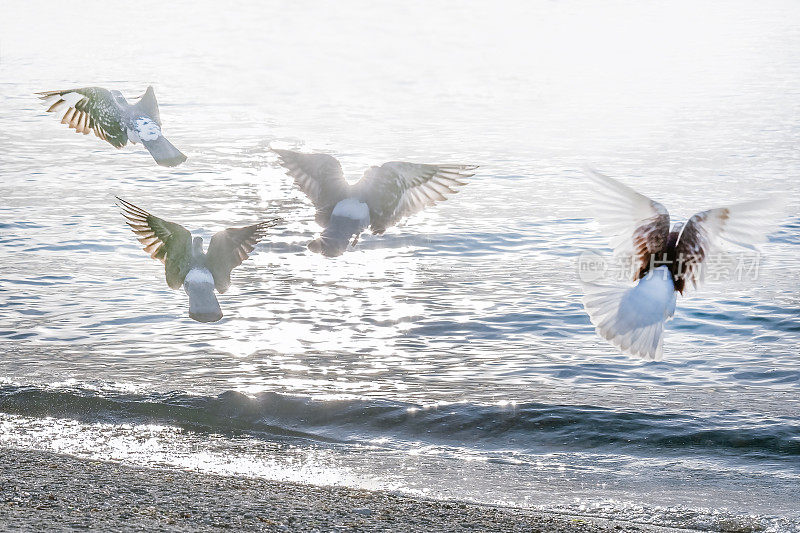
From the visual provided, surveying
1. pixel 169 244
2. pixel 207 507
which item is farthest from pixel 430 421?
pixel 169 244

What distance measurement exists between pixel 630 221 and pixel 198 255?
254cm

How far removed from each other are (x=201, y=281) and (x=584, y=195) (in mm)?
10932

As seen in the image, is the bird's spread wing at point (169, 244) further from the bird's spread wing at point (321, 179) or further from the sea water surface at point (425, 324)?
the sea water surface at point (425, 324)

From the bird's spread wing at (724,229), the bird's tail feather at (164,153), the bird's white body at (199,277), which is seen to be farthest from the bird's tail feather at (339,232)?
the bird's spread wing at (724,229)

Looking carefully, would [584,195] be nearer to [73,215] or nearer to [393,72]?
[73,215]

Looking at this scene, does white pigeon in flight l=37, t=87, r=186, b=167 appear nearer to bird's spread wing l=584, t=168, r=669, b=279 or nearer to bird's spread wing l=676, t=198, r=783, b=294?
bird's spread wing l=584, t=168, r=669, b=279

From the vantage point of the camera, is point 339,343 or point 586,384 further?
point 339,343

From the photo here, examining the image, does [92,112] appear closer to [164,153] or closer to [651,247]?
[164,153]

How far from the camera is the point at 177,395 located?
28.3 feet

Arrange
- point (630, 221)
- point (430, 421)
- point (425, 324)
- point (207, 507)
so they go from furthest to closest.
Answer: point (425, 324)
point (430, 421)
point (207, 507)
point (630, 221)

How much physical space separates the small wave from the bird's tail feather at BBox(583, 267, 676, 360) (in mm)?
2460

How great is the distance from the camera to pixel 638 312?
562 centimetres

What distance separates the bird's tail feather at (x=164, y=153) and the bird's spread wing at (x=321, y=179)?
0.58 m

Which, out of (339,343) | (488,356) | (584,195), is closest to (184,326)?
(339,343)
